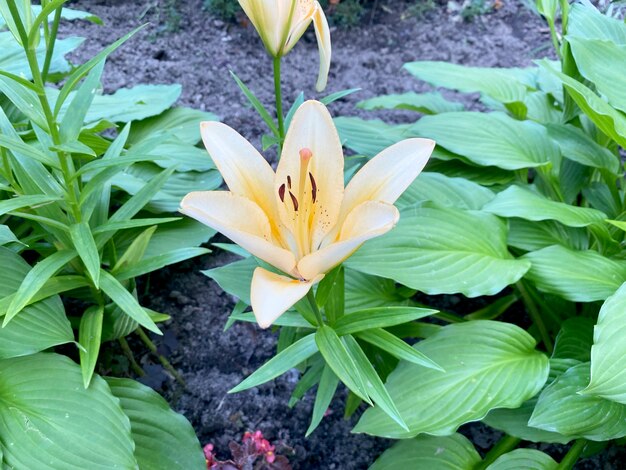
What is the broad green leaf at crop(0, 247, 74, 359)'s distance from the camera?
1.27 m

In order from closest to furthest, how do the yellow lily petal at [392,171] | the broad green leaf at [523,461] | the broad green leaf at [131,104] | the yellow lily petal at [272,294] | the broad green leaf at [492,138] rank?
the yellow lily petal at [272,294]
the yellow lily petal at [392,171]
the broad green leaf at [523,461]
the broad green leaf at [492,138]
the broad green leaf at [131,104]

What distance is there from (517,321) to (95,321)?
1245mm

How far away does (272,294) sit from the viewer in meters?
0.89

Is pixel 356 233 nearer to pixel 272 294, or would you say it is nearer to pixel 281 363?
pixel 272 294

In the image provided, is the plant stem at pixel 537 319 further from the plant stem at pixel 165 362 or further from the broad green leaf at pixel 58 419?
the broad green leaf at pixel 58 419

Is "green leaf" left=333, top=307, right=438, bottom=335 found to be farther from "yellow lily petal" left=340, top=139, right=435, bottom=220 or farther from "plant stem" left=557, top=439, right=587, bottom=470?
"plant stem" left=557, top=439, right=587, bottom=470

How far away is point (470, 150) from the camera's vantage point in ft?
5.94

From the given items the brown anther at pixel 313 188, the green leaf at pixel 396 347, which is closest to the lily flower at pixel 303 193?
the brown anther at pixel 313 188

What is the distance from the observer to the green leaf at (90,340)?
1274 mm

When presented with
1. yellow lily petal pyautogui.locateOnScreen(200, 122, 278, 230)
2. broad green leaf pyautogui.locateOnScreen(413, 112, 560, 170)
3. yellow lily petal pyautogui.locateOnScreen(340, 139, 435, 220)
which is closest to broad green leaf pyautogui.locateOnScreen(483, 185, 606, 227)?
broad green leaf pyautogui.locateOnScreen(413, 112, 560, 170)

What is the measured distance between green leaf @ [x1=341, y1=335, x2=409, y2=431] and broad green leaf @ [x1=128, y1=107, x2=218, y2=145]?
3.64 feet

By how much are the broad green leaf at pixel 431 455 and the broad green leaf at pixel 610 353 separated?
38cm

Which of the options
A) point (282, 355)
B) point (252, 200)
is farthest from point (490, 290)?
point (252, 200)

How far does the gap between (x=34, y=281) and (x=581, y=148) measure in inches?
59.7
